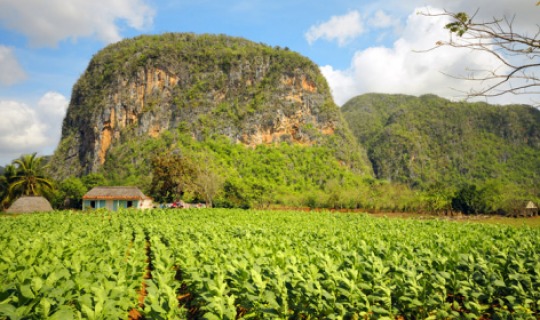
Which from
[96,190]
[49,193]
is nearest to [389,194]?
[96,190]

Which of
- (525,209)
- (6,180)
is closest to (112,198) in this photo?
(6,180)

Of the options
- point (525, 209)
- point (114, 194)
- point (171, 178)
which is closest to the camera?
point (171, 178)

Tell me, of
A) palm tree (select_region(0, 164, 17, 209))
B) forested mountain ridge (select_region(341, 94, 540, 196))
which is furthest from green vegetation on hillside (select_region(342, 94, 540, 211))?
palm tree (select_region(0, 164, 17, 209))

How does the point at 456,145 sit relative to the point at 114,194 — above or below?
above

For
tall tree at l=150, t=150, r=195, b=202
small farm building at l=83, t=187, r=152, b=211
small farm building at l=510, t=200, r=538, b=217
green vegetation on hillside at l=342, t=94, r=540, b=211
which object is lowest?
small farm building at l=510, t=200, r=538, b=217

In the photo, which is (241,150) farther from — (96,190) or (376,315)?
(376,315)

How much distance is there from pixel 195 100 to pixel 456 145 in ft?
346

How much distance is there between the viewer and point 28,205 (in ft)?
125

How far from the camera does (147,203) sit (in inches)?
2315

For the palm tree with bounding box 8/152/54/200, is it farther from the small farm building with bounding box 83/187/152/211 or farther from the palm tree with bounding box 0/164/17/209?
the small farm building with bounding box 83/187/152/211

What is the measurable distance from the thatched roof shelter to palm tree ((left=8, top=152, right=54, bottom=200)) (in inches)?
289

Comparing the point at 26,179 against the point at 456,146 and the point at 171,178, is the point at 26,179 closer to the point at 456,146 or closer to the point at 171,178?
the point at 171,178

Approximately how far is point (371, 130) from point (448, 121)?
3495cm

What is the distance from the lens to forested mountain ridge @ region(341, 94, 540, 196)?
122 m
